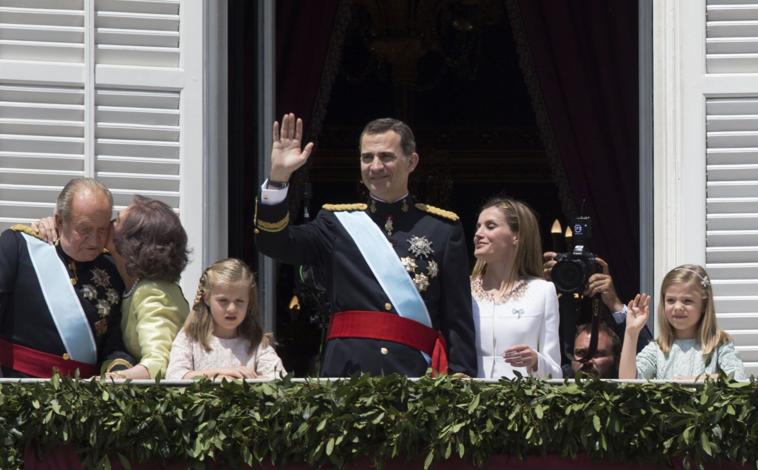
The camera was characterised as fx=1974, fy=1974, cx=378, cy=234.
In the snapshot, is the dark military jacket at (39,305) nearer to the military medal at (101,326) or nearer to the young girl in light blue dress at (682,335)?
the military medal at (101,326)

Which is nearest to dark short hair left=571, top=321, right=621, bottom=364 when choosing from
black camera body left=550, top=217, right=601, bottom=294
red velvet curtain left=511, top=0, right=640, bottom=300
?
black camera body left=550, top=217, right=601, bottom=294

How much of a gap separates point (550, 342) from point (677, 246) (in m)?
0.77

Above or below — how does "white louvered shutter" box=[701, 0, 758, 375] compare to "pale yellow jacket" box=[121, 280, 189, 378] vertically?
above

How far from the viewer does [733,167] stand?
6.46 m

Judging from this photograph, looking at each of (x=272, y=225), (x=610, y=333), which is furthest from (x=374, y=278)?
(x=610, y=333)

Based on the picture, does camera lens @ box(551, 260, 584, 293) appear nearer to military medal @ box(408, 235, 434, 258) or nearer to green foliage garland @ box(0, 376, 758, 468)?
military medal @ box(408, 235, 434, 258)

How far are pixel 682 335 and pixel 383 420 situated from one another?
111 cm

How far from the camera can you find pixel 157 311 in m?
5.78

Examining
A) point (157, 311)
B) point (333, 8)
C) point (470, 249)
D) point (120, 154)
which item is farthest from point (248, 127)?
point (470, 249)

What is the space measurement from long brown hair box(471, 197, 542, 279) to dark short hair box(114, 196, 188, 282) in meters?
0.94

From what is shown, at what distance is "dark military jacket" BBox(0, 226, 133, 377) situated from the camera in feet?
19.0

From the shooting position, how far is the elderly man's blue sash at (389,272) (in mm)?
5797

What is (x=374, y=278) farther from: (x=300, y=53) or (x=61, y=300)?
(x=300, y=53)

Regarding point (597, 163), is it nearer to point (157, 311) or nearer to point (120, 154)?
point (120, 154)
